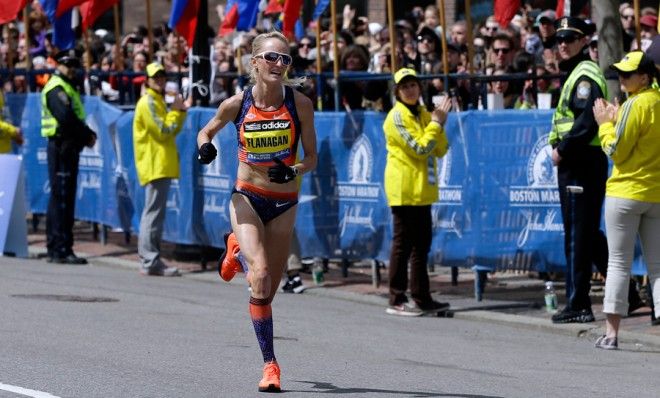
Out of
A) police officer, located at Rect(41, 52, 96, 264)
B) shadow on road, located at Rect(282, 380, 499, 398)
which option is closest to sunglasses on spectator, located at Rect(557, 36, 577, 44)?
shadow on road, located at Rect(282, 380, 499, 398)

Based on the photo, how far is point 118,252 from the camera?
62.0ft

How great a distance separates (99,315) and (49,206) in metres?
5.42

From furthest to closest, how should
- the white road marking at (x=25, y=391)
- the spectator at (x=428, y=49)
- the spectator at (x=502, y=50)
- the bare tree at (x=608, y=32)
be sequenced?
the spectator at (x=428, y=49), the spectator at (x=502, y=50), the bare tree at (x=608, y=32), the white road marking at (x=25, y=391)

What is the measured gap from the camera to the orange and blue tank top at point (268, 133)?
31.8 ft

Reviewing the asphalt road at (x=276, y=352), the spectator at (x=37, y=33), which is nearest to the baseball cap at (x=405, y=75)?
the asphalt road at (x=276, y=352)

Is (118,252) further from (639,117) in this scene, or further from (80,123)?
(639,117)

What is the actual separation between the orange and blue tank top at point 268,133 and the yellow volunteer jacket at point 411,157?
13.1 feet

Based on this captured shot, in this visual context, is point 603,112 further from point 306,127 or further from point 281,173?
point 281,173

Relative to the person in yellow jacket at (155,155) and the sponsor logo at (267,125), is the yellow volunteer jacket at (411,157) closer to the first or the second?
the person in yellow jacket at (155,155)

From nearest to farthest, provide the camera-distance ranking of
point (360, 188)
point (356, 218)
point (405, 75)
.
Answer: point (405, 75), point (360, 188), point (356, 218)

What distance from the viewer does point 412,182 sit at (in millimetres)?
13781

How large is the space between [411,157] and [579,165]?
154cm

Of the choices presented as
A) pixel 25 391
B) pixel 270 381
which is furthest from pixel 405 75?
pixel 25 391

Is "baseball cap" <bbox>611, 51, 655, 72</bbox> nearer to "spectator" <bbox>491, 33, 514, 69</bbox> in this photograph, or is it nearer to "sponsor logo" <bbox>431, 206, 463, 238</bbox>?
→ "sponsor logo" <bbox>431, 206, 463, 238</bbox>
